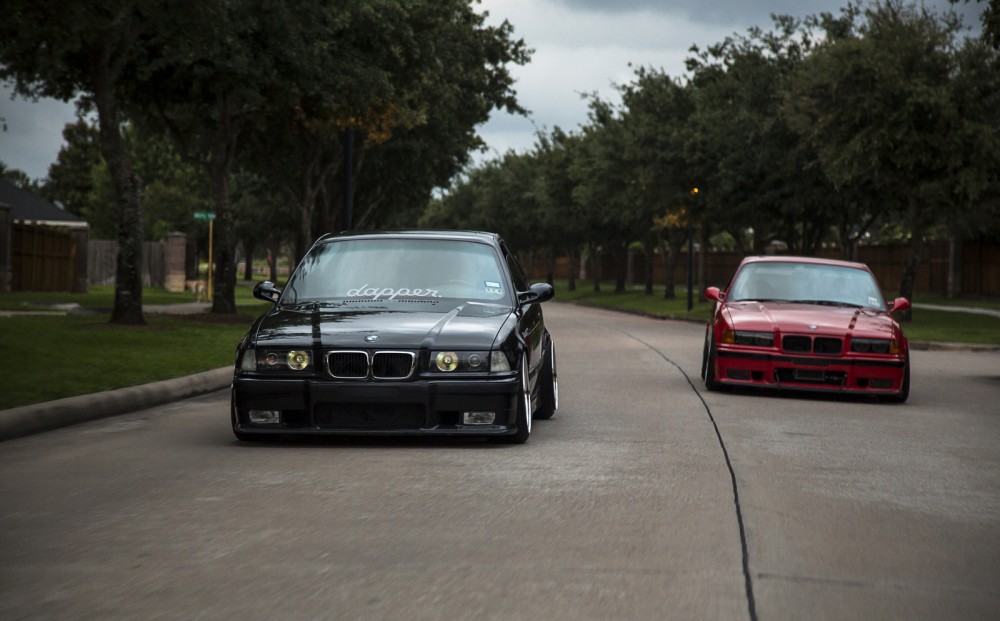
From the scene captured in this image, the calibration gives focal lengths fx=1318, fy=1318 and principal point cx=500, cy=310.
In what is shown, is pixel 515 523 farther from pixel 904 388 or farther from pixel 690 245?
pixel 690 245

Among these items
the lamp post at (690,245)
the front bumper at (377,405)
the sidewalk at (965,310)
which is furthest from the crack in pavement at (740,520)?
the lamp post at (690,245)

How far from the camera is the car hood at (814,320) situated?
12828 millimetres

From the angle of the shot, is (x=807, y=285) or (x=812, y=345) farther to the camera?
(x=807, y=285)

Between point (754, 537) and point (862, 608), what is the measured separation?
4.14 ft

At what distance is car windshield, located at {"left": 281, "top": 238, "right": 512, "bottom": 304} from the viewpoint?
9.82m

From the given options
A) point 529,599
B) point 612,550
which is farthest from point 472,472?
point 529,599

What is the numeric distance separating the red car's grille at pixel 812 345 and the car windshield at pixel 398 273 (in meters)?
3.96

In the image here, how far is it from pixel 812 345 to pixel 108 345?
9446 millimetres

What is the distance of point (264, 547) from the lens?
5746 mm

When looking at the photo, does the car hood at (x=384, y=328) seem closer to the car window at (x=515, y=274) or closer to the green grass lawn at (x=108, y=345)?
the car window at (x=515, y=274)

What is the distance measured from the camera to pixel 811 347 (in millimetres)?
12844

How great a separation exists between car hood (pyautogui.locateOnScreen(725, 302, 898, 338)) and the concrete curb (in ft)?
17.8

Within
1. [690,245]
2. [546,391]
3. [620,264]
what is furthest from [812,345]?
[620,264]

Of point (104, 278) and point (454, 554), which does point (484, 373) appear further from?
point (104, 278)
